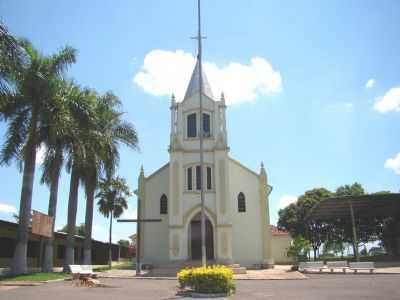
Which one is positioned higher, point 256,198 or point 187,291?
point 256,198

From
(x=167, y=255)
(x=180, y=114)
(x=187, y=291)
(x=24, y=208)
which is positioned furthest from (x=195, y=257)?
(x=187, y=291)

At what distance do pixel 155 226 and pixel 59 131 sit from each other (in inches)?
555

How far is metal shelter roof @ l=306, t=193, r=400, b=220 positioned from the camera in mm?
30297

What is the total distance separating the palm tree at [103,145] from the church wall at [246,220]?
890 centimetres

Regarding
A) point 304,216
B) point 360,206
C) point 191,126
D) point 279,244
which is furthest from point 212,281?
point 304,216

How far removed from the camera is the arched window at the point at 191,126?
33.8m

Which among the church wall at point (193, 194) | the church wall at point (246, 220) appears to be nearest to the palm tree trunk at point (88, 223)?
the church wall at point (193, 194)

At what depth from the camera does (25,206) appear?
2125 cm

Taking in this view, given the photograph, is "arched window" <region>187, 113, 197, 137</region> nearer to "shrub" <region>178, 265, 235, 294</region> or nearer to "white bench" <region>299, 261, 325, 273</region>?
"white bench" <region>299, 261, 325, 273</region>

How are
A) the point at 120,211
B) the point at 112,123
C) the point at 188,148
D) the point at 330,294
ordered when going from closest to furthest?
the point at 330,294, the point at 112,123, the point at 188,148, the point at 120,211

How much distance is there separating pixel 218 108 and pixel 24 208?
59.3ft

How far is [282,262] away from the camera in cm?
4484

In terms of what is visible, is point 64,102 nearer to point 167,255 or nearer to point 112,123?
point 112,123

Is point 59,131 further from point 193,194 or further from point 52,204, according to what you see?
point 193,194
